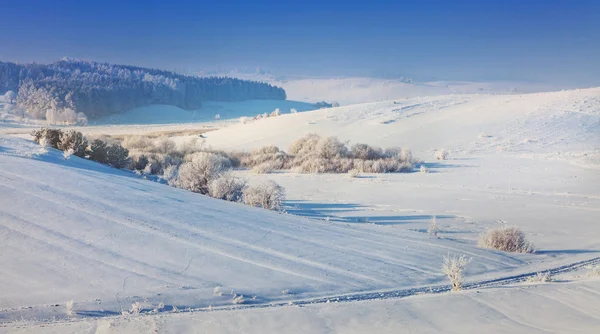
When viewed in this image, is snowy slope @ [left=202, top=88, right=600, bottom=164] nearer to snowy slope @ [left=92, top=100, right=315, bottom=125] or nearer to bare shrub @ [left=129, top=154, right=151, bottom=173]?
bare shrub @ [left=129, top=154, right=151, bottom=173]

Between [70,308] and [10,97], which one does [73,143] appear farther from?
[10,97]

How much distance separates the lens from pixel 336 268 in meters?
6.37

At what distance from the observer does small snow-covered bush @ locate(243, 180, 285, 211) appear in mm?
10523

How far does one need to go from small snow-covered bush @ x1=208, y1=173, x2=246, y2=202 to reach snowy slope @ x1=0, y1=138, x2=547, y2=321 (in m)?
2.47

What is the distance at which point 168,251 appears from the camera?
6086mm

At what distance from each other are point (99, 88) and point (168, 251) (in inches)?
2601

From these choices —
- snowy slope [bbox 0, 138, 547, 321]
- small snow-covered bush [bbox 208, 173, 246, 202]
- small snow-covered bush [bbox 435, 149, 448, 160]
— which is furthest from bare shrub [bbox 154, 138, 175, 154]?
snowy slope [bbox 0, 138, 547, 321]

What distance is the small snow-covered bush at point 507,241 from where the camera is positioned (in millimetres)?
8242

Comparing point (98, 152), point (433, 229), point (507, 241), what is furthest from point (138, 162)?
point (507, 241)

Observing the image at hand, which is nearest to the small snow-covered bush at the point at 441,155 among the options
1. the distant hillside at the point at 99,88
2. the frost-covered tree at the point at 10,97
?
the distant hillside at the point at 99,88

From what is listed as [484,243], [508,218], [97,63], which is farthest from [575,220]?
[97,63]

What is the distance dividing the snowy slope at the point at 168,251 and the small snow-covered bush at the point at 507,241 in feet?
0.98

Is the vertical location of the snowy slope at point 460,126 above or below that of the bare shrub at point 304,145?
above

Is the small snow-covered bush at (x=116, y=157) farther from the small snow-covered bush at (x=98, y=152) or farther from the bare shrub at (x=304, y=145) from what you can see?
the bare shrub at (x=304, y=145)
